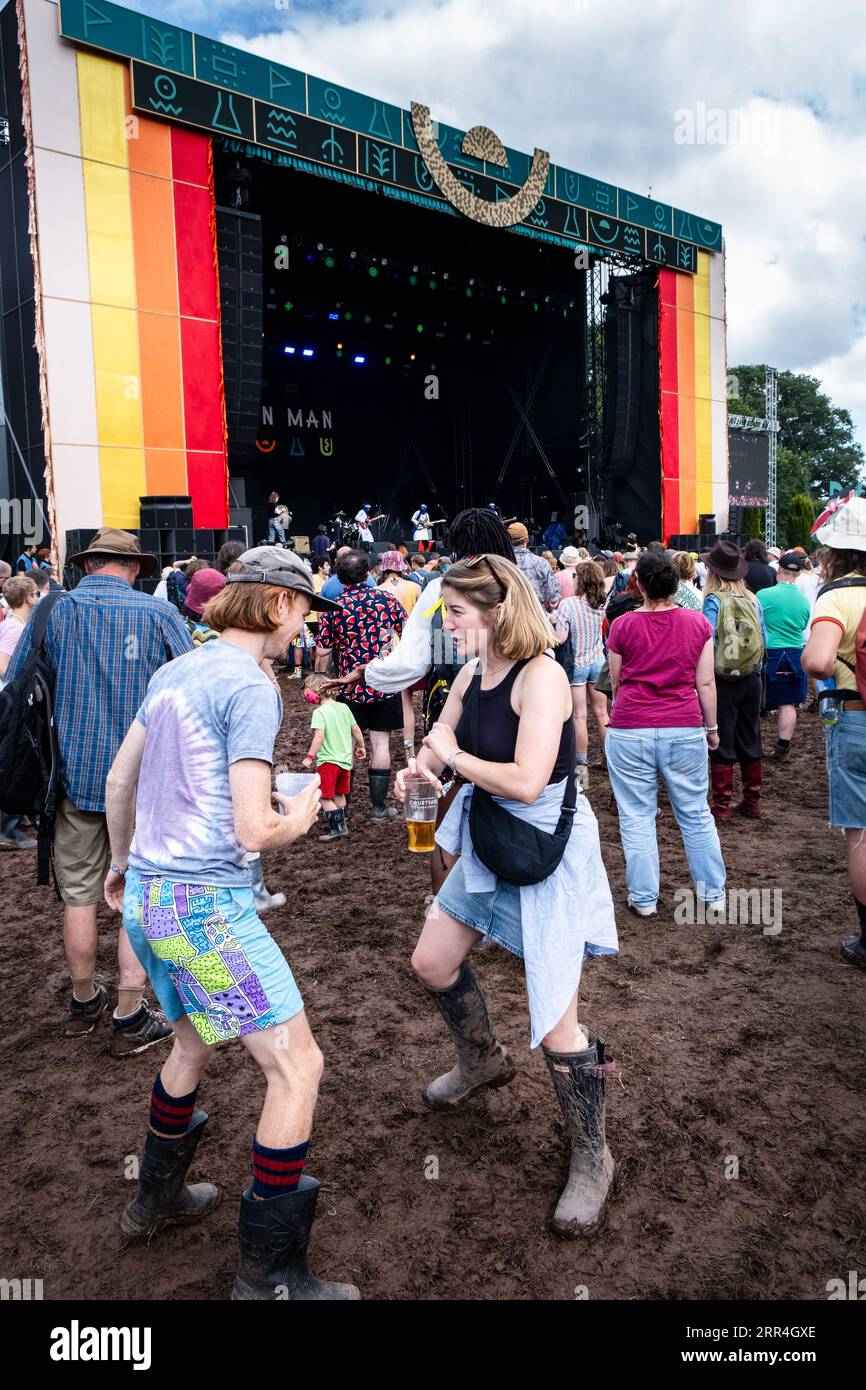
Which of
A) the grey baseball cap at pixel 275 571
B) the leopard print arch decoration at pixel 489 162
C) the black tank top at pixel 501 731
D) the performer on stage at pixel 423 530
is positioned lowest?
the black tank top at pixel 501 731

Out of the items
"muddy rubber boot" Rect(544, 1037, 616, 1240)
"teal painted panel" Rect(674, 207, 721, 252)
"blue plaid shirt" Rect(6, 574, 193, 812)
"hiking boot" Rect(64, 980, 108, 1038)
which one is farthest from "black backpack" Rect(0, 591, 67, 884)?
"teal painted panel" Rect(674, 207, 721, 252)

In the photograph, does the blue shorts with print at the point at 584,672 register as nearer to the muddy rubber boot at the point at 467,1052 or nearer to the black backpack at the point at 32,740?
the muddy rubber boot at the point at 467,1052

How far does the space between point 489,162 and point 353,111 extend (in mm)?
2982

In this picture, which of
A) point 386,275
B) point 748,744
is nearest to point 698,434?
point 386,275

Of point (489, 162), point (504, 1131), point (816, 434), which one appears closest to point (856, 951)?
point (504, 1131)

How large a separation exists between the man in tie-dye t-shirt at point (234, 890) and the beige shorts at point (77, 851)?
1398 mm

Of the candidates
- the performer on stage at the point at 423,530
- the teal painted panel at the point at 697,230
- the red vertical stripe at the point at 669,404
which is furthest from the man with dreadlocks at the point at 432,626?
the teal painted panel at the point at 697,230

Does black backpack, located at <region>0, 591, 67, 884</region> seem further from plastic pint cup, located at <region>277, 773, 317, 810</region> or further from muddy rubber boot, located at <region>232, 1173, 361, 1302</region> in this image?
muddy rubber boot, located at <region>232, 1173, 361, 1302</region>

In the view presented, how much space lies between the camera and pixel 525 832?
93.7 inches

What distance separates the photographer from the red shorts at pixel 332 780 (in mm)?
5781

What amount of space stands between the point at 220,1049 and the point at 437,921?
4.28ft

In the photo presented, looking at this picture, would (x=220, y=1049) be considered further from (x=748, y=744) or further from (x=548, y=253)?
(x=548, y=253)

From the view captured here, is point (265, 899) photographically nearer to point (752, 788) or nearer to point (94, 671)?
point (94, 671)

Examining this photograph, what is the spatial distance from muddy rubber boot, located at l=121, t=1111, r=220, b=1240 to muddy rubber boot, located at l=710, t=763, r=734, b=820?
4.27m
